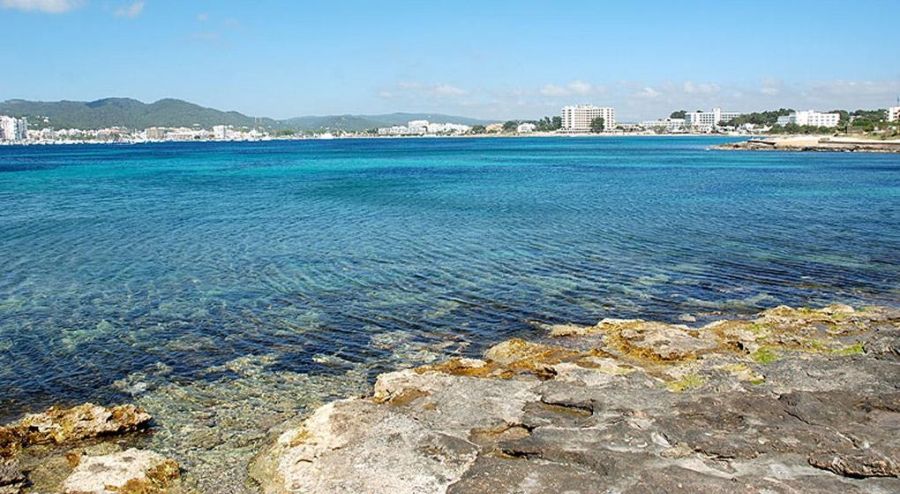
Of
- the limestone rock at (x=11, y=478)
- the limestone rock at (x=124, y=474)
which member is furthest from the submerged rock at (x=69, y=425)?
the limestone rock at (x=124, y=474)

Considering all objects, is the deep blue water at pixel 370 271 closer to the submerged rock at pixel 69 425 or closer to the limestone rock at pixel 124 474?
the submerged rock at pixel 69 425

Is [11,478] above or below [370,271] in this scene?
below

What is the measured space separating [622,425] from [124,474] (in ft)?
24.8

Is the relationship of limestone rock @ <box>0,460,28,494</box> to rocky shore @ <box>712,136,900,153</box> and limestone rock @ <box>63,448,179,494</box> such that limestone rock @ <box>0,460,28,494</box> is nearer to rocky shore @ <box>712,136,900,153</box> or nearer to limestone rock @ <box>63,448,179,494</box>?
limestone rock @ <box>63,448,179,494</box>

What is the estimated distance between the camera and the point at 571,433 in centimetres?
1076

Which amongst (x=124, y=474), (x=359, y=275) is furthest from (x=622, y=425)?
(x=359, y=275)

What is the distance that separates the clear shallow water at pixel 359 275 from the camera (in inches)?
655

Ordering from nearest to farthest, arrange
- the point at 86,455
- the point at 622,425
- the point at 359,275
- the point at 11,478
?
the point at 11,478 → the point at 622,425 → the point at 86,455 → the point at 359,275

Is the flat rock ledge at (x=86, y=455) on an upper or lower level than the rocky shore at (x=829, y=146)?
lower

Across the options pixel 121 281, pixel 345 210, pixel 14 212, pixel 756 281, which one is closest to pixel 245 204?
pixel 345 210

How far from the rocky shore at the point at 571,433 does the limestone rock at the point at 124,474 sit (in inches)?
1.1

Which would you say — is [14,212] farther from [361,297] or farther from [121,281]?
[361,297]

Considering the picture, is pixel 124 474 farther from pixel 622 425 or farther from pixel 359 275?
pixel 359 275

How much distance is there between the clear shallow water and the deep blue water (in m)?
0.09
